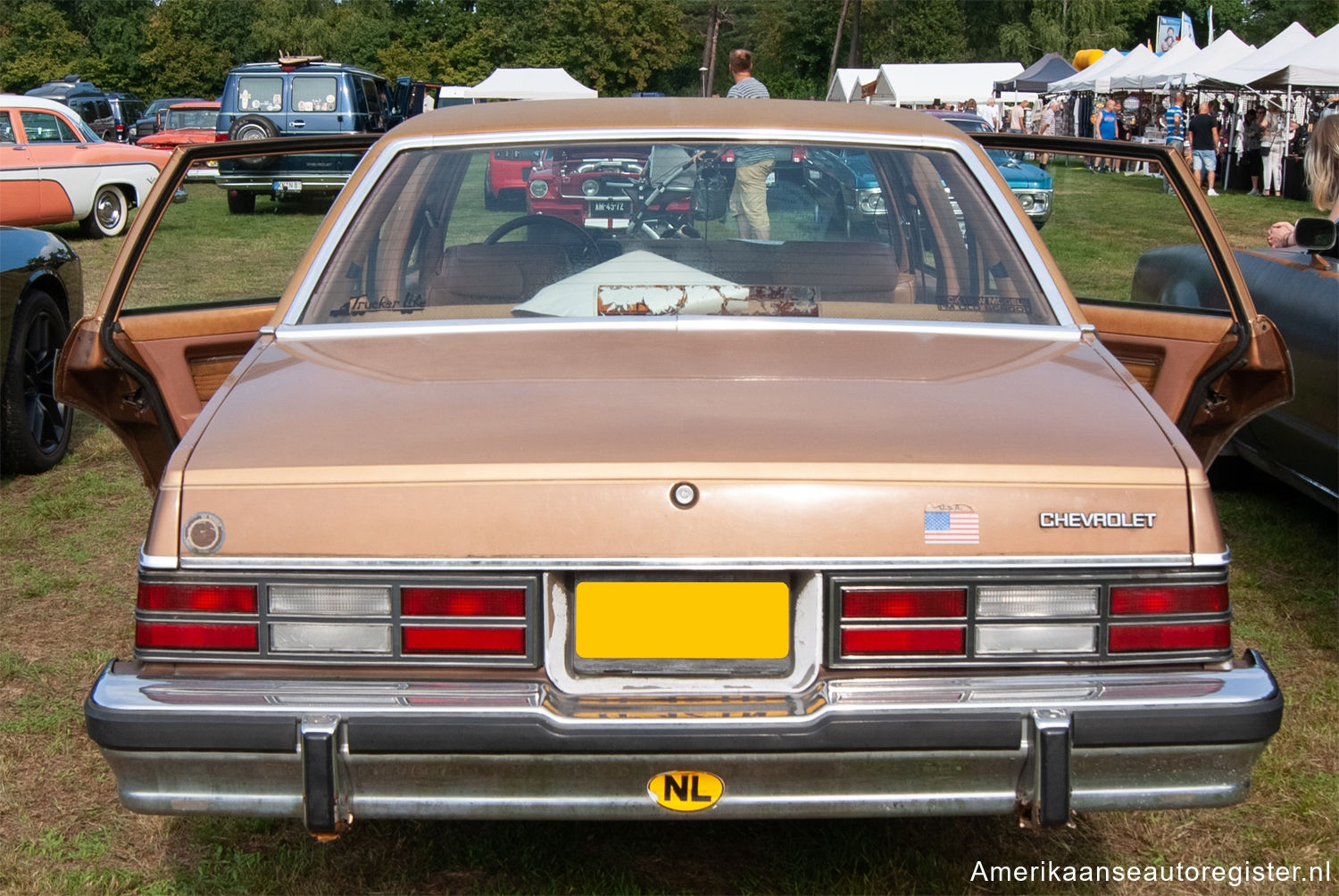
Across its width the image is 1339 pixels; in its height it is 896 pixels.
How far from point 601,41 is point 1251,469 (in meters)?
71.9

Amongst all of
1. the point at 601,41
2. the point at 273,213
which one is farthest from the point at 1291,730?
the point at 601,41

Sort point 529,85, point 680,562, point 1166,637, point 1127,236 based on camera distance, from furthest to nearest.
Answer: point 529,85
point 1127,236
point 1166,637
point 680,562

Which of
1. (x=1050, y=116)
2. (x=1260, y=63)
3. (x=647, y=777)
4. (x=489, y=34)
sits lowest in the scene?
(x=647, y=777)

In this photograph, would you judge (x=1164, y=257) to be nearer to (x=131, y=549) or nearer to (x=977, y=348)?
(x=977, y=348)

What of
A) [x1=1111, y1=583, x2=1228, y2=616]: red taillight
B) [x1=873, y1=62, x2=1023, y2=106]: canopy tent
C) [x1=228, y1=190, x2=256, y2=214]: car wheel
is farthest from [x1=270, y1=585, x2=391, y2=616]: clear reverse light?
[x1=873, y1=62, x2=1023, y2=106]: canopy tent

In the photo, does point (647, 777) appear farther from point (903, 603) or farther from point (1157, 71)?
point (1157, 71)

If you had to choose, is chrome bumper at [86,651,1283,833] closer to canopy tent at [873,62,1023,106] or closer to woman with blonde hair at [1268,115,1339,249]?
woman with blonde hair at [1268,115,1339,249]

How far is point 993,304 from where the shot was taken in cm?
300

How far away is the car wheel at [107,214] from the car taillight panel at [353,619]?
52.0 feet

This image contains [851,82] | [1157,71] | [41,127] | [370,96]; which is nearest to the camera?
[41,127]

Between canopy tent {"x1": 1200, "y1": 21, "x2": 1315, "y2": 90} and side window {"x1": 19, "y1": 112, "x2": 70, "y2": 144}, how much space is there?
728 inches

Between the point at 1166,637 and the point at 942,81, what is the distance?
4562 centimetres

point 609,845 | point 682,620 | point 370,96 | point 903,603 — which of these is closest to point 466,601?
point 682,620

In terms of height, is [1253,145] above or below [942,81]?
below
